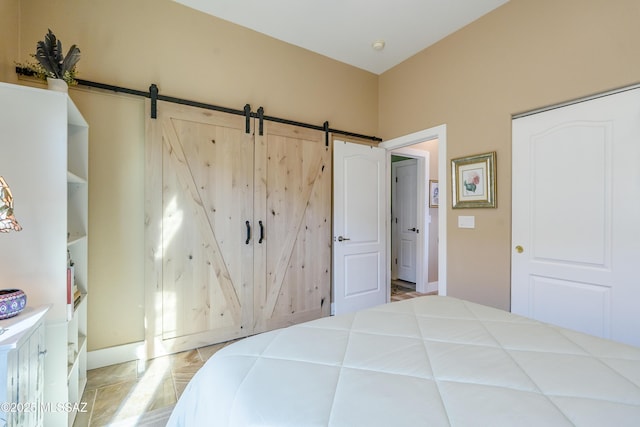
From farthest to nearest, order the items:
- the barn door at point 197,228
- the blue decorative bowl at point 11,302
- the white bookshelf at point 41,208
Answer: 1. the barn door at point 197,228
2. the white bookshelf at point 41,208
3. the blue decorative bowl at point 11,302

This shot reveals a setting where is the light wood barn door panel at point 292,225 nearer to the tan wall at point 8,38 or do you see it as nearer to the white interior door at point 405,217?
the tan wall at point 8,38

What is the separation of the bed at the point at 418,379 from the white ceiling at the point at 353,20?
257 cm

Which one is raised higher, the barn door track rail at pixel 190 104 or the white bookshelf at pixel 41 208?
the barn door track rail at pixel 190 104

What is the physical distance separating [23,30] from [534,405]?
3417mm

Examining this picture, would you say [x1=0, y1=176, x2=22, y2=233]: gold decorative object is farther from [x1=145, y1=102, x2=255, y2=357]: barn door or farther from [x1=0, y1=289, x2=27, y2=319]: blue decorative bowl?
[x1=145, y1=102, x2=255, y2=357]: barn door

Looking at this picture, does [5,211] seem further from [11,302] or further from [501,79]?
[501,79]

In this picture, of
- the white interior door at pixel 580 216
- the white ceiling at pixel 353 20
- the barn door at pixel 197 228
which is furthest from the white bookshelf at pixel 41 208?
the white interior door at pixel 580 216

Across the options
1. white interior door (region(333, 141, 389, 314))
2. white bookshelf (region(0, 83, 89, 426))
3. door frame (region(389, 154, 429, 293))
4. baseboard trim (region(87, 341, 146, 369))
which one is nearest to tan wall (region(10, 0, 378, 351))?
baseboard trim (region(87, 341, 146, 369))

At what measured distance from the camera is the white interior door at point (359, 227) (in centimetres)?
322

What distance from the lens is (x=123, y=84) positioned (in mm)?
2242

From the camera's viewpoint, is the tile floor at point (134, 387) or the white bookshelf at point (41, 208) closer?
the white bookshelf at point (41, 208)

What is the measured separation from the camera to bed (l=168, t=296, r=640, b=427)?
73 centimetres

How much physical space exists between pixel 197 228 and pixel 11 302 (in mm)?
1330

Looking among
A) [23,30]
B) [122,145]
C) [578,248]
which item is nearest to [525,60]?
[578,248]
